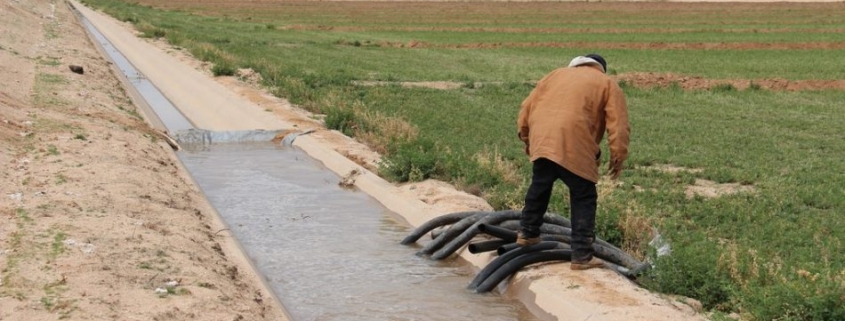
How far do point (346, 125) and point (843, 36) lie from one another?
35461 mm

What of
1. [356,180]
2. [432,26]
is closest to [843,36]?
[432,26]

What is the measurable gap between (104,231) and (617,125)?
165 inches

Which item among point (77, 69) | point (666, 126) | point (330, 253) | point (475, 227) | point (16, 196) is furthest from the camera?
point (77, 69)

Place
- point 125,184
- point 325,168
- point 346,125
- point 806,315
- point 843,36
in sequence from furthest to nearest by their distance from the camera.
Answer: point 843,36
point 346,125
point 325,168
point 125,184
point 806,315

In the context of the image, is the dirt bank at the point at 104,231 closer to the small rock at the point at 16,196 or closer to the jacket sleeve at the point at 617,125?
the small rock at the point at 16,196

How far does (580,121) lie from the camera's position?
26.1 ft

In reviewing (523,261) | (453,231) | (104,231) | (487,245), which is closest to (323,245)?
(453,231)

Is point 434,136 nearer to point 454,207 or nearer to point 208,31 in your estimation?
point 454,207

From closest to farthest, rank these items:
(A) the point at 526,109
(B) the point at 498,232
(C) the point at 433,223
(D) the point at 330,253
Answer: (A) the point at 526,109, (B) the point at 498,232, (D) the point at 330,253, (C) the point at 433,223

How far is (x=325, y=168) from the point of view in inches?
615

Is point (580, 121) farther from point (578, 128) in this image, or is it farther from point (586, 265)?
point (586, 265)

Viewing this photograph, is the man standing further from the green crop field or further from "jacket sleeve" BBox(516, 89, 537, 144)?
the green crop field

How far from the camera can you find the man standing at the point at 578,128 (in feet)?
26.1

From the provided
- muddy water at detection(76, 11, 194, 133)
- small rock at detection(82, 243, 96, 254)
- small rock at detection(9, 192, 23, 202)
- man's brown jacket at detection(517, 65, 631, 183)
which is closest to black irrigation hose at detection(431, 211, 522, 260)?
man's brown jacket at detection(517, 65, 631, 183)
